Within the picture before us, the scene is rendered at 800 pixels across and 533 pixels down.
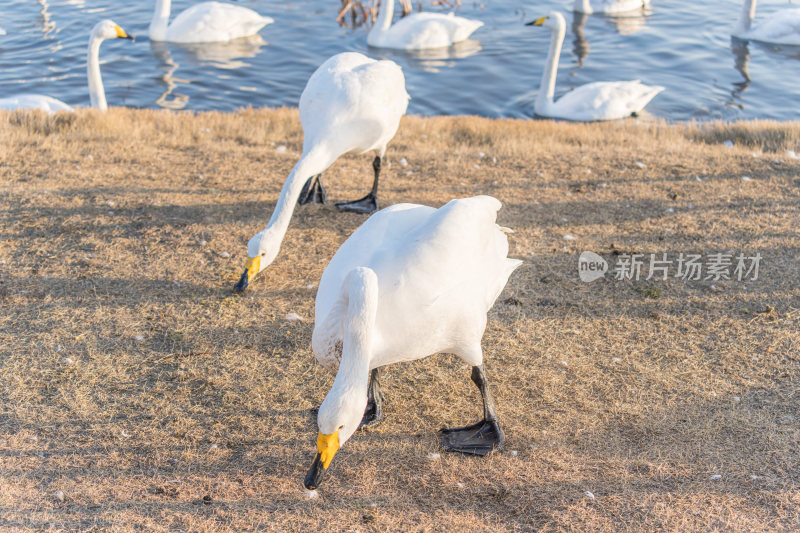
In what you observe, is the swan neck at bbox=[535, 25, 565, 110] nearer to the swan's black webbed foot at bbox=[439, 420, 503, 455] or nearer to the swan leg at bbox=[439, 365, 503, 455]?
the swan leg at bbox=[439, 365, 503, 455]

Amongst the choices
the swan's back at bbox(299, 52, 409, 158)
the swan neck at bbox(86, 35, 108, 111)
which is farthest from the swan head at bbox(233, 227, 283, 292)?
the swan neck at bbox(86, 35, 108, 111)

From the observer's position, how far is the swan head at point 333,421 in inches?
133

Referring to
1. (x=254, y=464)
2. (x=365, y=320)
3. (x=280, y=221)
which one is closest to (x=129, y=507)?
(x=254, y=464)

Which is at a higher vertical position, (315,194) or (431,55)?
(431,55)

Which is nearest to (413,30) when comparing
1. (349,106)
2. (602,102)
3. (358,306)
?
(602,102)

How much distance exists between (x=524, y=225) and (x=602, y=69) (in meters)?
9.62

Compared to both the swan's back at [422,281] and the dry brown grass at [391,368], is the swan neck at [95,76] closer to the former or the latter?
the dry brown grass at [391,368]

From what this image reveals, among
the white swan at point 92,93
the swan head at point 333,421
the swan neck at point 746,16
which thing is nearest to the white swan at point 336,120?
the swan head at point 333,421

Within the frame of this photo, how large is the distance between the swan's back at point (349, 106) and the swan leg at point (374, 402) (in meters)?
2.25

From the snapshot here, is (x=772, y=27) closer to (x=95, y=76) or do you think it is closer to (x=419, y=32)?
(x=419, y=32)

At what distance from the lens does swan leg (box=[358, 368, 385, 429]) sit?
4.56 meters

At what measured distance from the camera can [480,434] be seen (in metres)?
4.38

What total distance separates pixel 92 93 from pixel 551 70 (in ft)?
23.3

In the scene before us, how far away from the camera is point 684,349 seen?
5.21m
